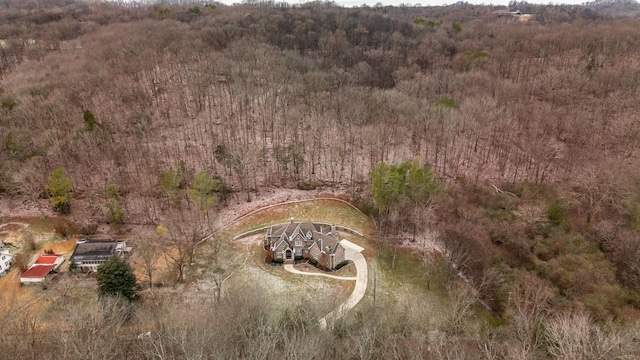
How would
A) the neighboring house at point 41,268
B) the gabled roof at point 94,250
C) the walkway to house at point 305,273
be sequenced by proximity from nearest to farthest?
the neighboring house at point 41,268 < the gabled roof at point 94,250 < the walkway to house at point 305,273

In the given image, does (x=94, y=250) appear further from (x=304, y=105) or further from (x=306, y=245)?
(x=304, y=105)

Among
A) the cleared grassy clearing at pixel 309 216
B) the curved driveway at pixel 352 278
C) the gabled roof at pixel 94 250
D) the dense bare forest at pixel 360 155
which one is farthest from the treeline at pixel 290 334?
the cleared grassy clearing at pixel 309 216

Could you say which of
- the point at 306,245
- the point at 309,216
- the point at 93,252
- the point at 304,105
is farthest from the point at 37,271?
the point at 304,105

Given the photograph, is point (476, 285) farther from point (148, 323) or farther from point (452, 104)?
point (452, 104)

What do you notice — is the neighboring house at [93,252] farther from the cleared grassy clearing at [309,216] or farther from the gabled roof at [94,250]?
the cleared grassy clearing at [309,216]

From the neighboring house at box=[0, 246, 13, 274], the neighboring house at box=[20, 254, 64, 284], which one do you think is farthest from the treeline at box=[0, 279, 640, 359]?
the neighboring house at box=[0, 246, 13, 274]

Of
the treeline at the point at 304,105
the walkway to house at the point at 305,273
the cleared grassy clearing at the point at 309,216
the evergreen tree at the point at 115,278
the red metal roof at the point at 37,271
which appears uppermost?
the treeline at the point at 304,105

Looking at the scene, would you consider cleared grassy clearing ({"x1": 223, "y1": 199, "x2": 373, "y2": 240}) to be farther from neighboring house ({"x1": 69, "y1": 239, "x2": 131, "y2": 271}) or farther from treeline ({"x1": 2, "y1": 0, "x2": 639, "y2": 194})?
neighboring house ({"x1": 69, "y1": 239, "x2": 131, "y2": 271})
